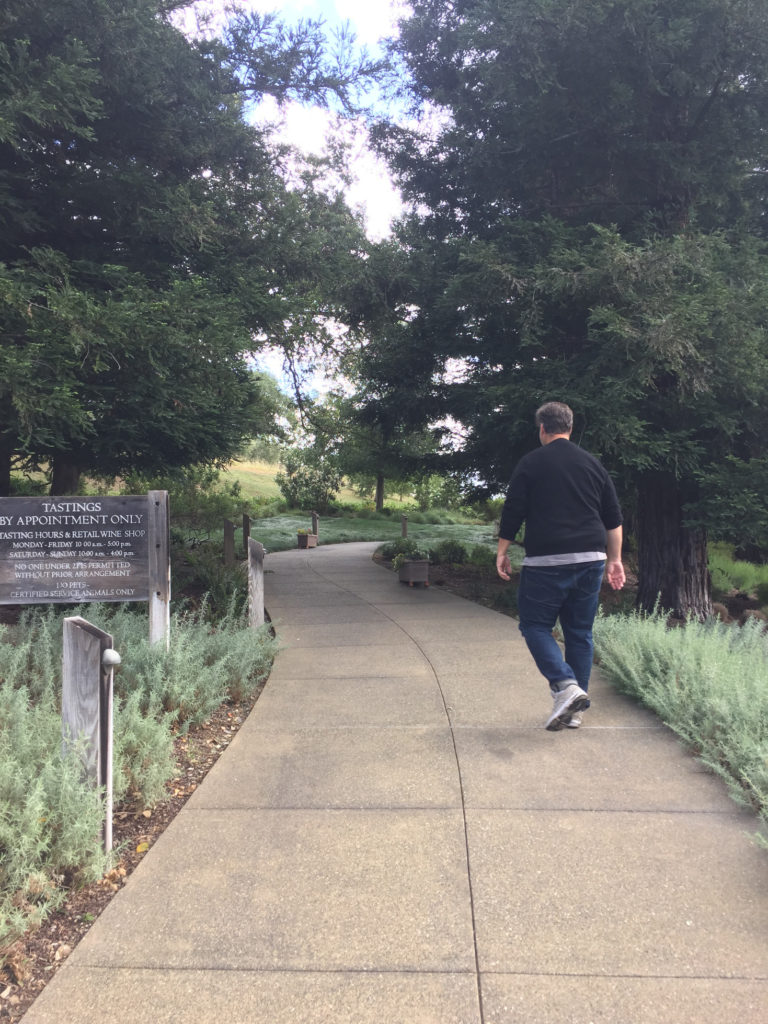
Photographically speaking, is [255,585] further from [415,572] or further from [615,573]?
[415,572]

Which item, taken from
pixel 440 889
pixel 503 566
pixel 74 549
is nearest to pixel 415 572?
pixel 74 549

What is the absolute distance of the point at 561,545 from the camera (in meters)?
4.29

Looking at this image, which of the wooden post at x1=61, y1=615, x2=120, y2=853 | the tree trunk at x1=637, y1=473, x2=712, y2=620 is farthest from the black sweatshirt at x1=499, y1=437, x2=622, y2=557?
the tree trunk at x1=637, y1=473, x2=712, y2=620

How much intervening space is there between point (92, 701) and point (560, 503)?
108 inches

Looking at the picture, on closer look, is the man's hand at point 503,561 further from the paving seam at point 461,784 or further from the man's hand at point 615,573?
the paving seam at point 461,784

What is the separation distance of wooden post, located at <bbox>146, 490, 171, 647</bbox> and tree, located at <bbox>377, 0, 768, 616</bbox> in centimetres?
442

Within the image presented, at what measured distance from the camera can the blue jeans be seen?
14.2 ft

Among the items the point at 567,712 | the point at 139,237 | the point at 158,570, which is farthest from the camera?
the point at 139,237

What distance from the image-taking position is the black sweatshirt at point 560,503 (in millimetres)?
4316

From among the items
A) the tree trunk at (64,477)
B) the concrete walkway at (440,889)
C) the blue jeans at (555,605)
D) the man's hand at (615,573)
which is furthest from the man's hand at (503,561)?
the tree trunk at (64,477)

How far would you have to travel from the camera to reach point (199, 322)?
25.3 ft

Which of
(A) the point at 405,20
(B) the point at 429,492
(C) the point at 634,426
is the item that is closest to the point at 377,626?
(C) the point at 634,426

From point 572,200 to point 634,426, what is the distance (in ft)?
13.2

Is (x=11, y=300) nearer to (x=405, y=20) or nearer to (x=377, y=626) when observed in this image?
(x=377, y=626)
